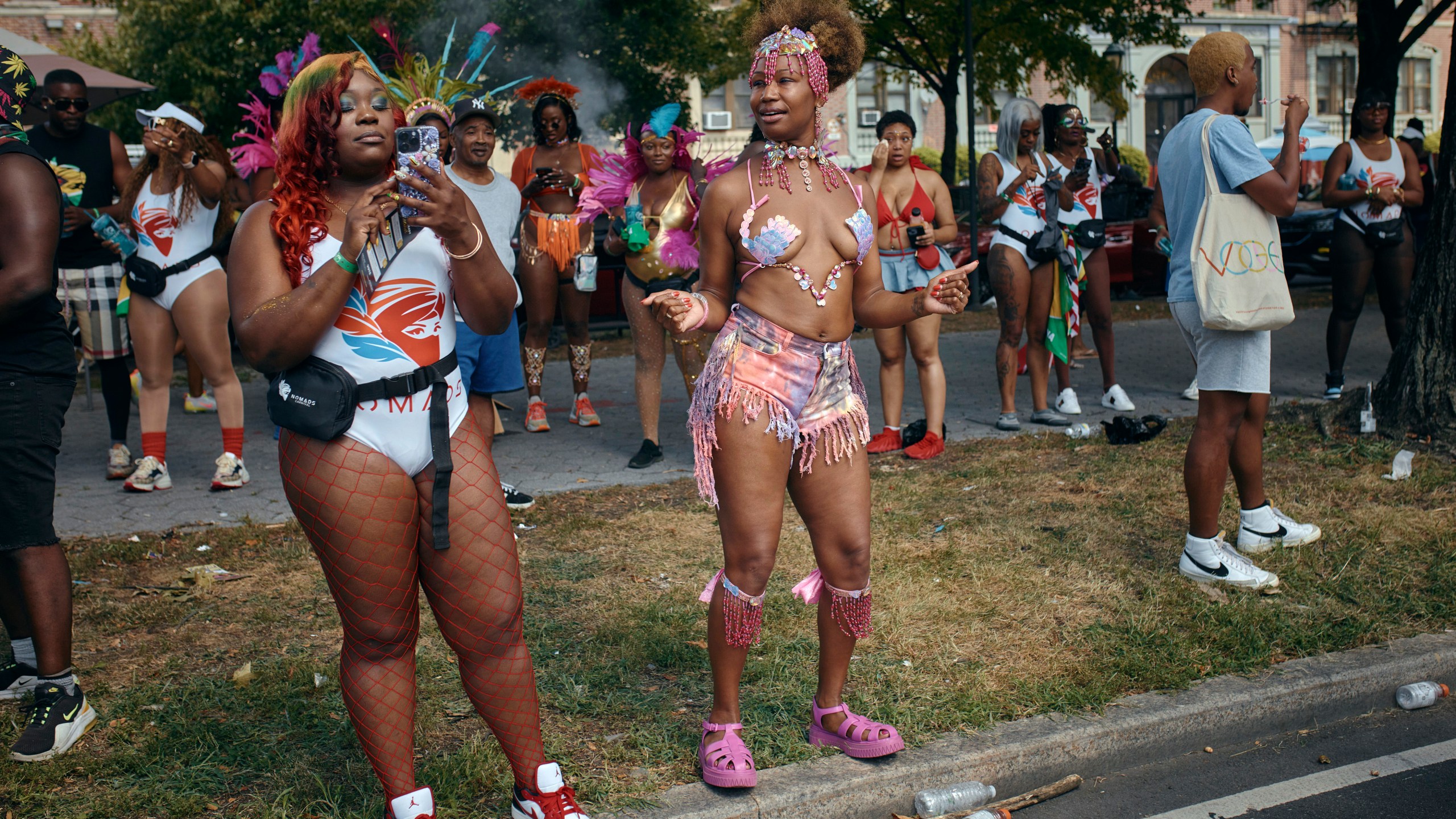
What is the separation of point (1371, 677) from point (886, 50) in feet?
65.7

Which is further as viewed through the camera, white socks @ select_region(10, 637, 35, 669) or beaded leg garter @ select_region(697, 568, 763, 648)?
white socks @ select_region(10, 637, 35, 669)

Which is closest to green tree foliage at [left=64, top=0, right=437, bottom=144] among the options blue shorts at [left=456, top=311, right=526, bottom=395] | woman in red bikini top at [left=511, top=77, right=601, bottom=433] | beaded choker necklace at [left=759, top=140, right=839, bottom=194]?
woman in red bikini top at [left=511, top=77, right=601, bottom=433]

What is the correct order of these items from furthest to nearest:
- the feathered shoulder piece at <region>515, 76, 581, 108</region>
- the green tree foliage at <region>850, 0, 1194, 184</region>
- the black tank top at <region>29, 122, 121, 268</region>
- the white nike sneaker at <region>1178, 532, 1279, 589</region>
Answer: the green tree foliage at <region>850, 0, 1194, 184</region> < the feathered shoulder piece at <region>515, 76, 581, 108</region> < the black tank top at <region>29, 122, 121, 268</region> < the white nike sneaker at <region>1178, 532, 1279, 589</region>

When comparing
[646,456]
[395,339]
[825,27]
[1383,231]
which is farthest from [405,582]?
[1383,231]

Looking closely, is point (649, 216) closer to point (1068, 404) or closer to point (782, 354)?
point (1068, 404)

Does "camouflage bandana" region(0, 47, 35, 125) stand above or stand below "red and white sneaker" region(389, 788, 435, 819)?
above

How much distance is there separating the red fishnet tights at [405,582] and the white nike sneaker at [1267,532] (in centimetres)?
339

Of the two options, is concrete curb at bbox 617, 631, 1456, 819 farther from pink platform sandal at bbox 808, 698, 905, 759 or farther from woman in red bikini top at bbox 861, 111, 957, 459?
woman in red bikini top at bbox 861, 111, 957, 459

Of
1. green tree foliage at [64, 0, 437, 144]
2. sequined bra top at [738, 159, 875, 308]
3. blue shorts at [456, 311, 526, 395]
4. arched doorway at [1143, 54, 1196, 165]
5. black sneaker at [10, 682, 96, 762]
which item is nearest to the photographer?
sequined bra top at [738, 159, 875, 308]

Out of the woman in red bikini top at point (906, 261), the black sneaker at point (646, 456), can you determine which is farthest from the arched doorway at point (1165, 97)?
the black sneaker at point (646, 456)

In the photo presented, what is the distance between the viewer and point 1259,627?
4207mm

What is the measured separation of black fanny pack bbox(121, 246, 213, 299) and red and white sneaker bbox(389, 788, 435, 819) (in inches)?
173

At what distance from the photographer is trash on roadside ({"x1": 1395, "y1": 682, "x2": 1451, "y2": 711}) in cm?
389

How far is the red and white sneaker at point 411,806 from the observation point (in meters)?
2.90
